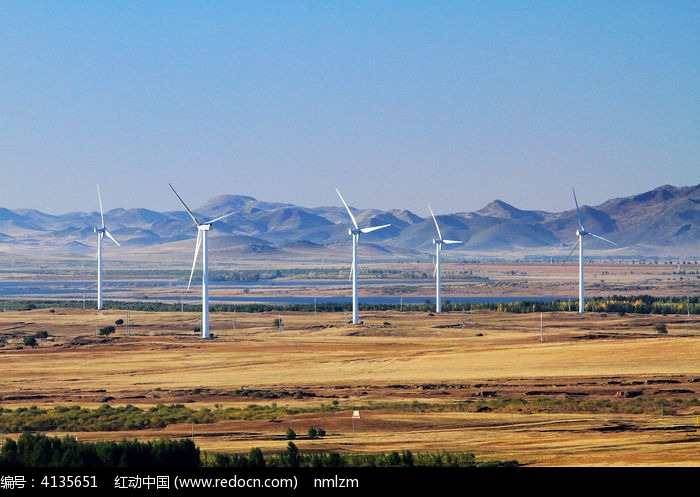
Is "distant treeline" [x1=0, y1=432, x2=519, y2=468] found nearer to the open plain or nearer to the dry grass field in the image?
the open plain

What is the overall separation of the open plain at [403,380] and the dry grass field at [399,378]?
0.12 metres

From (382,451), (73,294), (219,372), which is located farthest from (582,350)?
(73,294)

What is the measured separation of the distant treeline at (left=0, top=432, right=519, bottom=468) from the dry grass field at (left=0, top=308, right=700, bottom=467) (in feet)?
8.33

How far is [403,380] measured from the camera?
65.7 m

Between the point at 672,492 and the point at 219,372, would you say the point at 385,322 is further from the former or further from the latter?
the point at 672,492

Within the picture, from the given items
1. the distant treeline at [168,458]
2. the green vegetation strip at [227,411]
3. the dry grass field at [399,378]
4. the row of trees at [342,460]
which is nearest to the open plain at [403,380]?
the dry grass field at [399,378]

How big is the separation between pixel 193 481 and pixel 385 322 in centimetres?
8443

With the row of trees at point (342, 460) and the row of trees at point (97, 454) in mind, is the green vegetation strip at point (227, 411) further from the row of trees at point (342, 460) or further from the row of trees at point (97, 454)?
A: the row of trees at point (342, 460)

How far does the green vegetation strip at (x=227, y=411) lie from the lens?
4850 centimetres

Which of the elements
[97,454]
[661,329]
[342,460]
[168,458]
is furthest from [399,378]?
[661,329]

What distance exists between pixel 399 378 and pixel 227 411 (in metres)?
16.6

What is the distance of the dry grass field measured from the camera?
42188 mm

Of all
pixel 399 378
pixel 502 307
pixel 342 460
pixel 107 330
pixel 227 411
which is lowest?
pixel 227 411

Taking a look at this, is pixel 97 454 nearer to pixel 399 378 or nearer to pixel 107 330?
pixel 399 378
